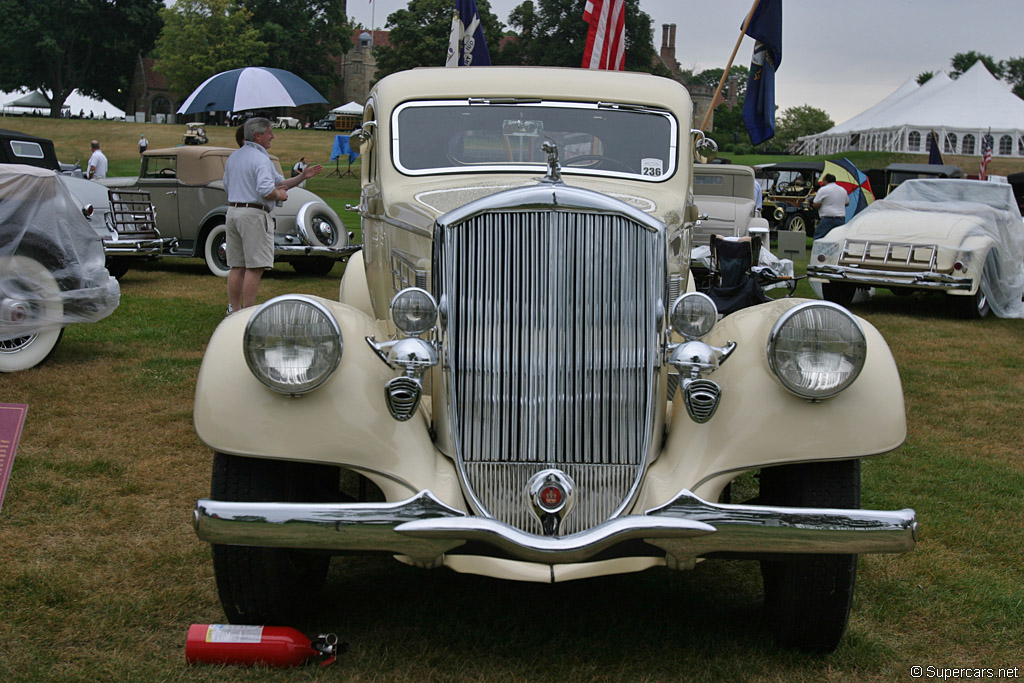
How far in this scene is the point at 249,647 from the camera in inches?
112

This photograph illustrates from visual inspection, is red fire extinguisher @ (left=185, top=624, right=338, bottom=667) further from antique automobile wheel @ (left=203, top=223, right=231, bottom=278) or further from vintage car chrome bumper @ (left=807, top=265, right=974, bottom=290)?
antique automobile wheel @ (left=203, top=223, right=231, bottom=278)

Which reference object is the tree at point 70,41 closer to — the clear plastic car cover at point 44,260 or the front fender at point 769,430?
the clear plastic car cover at point 44,260

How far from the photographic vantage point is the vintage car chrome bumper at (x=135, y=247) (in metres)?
11.3

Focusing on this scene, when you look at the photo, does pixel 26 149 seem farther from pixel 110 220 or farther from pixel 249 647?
pixel 249 647

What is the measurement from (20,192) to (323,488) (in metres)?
4.36

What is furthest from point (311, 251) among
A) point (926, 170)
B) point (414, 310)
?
point (926, 170)

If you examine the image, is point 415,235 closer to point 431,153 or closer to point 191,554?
point 431,153

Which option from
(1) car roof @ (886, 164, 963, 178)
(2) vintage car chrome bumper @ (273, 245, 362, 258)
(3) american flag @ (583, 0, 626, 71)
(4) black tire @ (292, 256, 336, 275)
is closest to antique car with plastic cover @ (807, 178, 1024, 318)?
(3) american flag @ (583, 0, 626, 71)

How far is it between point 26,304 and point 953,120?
1666 inches

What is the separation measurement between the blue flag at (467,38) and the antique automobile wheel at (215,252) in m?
4.33

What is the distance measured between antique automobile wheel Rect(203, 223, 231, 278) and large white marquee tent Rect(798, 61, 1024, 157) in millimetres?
36055

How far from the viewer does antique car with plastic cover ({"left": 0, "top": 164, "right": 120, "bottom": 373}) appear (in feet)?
20.5

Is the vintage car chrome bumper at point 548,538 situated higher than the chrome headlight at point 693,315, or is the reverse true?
the chrome headlight at point 693,315

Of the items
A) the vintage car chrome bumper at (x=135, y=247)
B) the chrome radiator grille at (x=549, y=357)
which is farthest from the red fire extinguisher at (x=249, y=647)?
the vintage car chrome bumper at (x=135, y=247)
